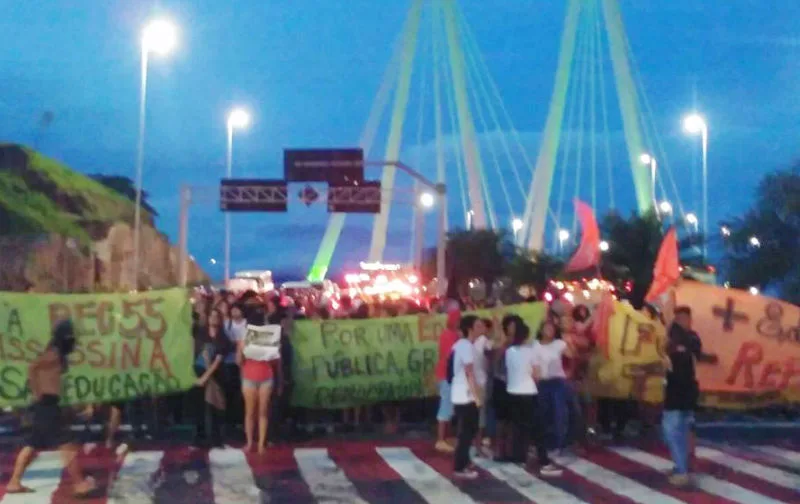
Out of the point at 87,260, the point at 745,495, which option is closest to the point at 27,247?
the point at 87,260

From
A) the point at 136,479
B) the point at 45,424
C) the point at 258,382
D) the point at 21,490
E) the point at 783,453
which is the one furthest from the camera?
the point at 783,453

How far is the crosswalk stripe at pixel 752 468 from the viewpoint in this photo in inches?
496

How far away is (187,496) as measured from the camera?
1155 centimetres

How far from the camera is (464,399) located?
12.7 metres

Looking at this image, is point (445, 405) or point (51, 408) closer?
point (51, 408)

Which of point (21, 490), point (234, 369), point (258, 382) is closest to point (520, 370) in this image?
point (258, 382)

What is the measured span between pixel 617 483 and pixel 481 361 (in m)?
1.90

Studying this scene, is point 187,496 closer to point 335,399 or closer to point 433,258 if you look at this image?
point 335,399

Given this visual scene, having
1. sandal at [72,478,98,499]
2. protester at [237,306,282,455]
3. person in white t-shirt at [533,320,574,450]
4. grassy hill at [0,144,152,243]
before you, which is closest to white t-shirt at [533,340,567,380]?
person in white t-shirt at [533,320,574,450]

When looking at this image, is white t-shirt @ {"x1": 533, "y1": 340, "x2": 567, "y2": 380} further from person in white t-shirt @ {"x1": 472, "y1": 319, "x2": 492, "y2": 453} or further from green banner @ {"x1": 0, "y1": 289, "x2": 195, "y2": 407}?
green banner @ {"x1": 0, "y1": 289, "x2": 195, "y2": 407}

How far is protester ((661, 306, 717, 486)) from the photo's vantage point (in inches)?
472

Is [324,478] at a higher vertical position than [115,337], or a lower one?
lower

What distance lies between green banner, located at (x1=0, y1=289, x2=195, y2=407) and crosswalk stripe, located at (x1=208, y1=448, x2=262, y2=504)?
44.0 inches

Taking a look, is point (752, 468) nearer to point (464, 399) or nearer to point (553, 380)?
point (553, 380)
